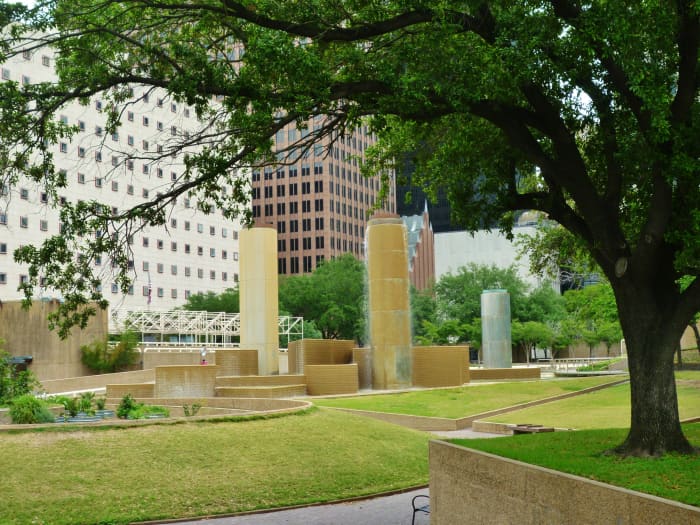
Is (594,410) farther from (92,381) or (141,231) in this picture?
(141,231)

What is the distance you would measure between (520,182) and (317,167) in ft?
353

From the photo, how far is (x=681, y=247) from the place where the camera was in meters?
12.0

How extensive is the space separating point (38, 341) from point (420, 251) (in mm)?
85749

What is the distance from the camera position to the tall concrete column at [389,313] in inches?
1532

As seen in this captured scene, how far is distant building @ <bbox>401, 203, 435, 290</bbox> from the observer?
124m

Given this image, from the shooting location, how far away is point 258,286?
144 ft

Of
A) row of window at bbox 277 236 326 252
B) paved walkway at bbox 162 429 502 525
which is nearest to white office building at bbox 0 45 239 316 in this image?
row of window at bbox 277 236 326 252

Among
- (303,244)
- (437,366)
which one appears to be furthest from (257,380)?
(303,244)

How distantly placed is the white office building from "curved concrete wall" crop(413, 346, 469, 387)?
112ft

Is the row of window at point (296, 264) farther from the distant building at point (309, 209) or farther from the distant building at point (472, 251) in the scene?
the distant building at point (472, 251)

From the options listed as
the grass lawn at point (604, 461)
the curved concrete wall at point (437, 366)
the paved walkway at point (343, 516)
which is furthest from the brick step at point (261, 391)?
the grass lawn at point (604, 461)

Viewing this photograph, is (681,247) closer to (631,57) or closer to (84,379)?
(631,57)

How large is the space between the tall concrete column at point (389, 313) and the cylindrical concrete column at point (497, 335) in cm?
1550

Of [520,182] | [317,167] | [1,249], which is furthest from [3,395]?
[317,167]
